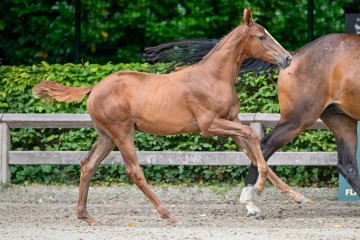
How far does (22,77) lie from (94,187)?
1638 mm

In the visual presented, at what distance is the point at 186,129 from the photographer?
31.3ft

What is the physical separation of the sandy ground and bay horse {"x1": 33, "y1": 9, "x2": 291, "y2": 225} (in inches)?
16.5

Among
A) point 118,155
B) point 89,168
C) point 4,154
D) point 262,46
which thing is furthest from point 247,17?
point 4,154

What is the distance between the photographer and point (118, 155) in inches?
464

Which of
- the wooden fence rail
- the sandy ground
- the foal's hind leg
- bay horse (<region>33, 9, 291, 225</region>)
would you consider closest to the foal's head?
bay horse (<region>33, 9, 291, 225</region>)

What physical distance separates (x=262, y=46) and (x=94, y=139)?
3.52m

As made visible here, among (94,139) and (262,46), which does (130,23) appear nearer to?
(94,139)

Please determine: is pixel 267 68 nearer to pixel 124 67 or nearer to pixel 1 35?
pixel 124 67

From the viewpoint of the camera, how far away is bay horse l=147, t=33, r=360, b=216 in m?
10.2

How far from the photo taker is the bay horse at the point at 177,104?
9.36 metres

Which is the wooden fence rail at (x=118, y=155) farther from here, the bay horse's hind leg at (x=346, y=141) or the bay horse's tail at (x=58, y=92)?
the bay horse's tail at (x=58, y=92)

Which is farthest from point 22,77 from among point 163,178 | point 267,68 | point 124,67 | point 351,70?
point 351,70

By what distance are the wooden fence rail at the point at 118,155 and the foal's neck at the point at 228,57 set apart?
1990mm

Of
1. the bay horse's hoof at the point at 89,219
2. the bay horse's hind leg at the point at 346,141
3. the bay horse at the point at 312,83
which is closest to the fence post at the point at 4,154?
the bay horse at the point at 312,83
